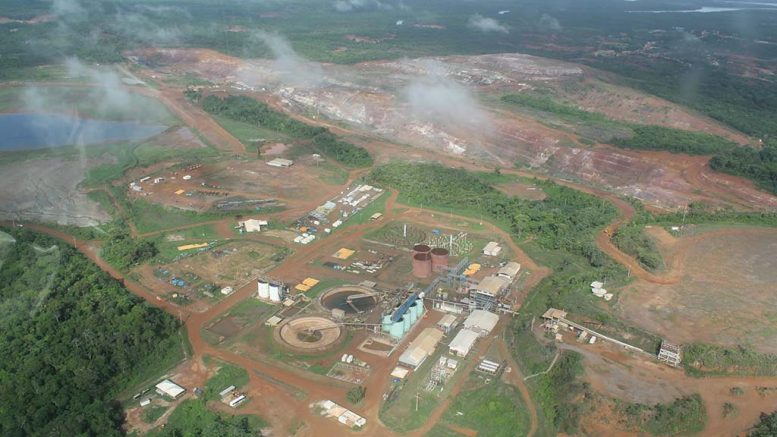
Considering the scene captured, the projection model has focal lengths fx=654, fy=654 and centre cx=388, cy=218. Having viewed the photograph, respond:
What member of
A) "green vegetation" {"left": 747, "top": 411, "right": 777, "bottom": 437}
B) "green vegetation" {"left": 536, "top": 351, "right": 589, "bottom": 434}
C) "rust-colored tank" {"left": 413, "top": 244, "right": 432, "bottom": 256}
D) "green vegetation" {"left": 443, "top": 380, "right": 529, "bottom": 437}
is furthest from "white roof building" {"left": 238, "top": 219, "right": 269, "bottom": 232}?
"green vegetation" {"left": 747, "top": 411, "right": 777, "bottom": 437}

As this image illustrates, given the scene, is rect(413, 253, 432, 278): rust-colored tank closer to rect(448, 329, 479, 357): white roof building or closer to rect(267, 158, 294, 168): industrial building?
rect(448, 329, 479, 357): white roof building

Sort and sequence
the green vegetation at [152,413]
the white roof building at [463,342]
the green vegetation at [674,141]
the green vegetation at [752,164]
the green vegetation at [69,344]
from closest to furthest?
1. the green vegetation at [69,344]
2. the green vegetation at [152,413]
3. the white roof building at [463,342]
4. the green vegetation at [752,164]
5. the green vegetation at [674,141]

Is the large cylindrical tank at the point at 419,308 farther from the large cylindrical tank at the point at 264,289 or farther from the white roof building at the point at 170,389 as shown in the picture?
the white roof building at the point at 170,389

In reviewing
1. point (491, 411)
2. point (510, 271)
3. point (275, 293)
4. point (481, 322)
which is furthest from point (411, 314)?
point (510, 271)

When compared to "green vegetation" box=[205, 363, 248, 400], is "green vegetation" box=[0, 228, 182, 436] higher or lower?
higher

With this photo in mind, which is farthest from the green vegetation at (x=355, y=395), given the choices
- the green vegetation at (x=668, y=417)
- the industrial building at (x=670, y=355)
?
the industrial building at (x=670, y=355)

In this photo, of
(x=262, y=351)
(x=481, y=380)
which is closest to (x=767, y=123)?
(x=481, y=380)
